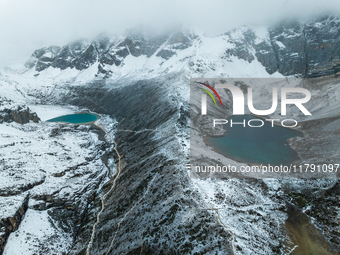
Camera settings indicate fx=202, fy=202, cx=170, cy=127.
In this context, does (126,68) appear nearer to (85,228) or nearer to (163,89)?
(163,89)

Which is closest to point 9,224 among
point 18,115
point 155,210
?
point 155,210

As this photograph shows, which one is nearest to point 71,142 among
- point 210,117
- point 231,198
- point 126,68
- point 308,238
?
point 210,117

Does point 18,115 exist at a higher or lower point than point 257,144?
higher

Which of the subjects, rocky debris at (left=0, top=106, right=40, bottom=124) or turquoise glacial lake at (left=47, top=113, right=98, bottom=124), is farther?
turquoise glacial lake at (left=47, top=113, right=98, bottom=124)

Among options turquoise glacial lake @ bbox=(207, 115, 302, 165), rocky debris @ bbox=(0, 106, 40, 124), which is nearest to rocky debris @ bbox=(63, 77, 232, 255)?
turquoise glacial lake @ bbox=(207, 115, 302, 165)

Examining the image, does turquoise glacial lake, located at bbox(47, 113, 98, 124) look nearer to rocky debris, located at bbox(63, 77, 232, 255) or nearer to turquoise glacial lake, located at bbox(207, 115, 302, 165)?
rocky debris, located at bbox(63, 77, 232, 255)

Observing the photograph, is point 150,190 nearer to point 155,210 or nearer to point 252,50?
point 155,210
